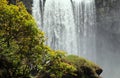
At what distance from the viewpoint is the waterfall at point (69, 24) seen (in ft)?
176

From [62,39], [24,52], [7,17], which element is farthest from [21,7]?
[62,39]

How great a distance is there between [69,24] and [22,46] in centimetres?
3633

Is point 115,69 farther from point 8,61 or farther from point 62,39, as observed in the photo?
point 8,61

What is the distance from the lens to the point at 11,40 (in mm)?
19891

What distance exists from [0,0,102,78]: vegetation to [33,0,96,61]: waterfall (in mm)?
32366

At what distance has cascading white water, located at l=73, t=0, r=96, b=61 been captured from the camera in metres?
57.4

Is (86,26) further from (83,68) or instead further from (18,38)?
(18,38)

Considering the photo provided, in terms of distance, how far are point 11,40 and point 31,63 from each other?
5.45ft

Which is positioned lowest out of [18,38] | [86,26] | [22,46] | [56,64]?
[86,26]

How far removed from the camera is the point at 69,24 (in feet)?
183

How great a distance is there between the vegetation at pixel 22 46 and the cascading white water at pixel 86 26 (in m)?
36.9

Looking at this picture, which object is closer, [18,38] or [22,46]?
[22,46]

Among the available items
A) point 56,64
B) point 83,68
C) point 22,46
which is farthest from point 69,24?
point 22,46

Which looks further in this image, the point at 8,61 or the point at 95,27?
the point at 95,27
